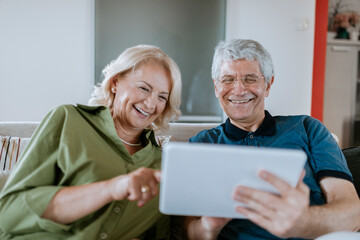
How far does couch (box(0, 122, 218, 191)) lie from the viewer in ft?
5.21

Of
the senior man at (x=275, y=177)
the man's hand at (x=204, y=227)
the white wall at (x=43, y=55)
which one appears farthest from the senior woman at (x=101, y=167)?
the white wall at (x=43, y=55)

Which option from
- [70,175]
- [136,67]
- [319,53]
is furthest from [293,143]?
[319,53]

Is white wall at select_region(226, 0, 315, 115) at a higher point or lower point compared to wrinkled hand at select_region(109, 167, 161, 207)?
higher

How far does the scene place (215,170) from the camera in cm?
70

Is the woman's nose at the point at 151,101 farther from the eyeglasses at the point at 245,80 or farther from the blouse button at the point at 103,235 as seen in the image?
the blouse button at the point at 103,235

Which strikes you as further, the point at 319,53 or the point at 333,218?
the point at 319,53

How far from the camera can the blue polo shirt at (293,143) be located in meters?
1.20

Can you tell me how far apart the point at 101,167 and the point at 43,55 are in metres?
2.21

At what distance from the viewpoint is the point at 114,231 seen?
3.64ft

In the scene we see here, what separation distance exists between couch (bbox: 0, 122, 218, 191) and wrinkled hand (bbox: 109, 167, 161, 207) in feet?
2.58

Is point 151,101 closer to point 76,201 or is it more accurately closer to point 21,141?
point 76,201

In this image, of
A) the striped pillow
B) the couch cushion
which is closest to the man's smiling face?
the couch cushion

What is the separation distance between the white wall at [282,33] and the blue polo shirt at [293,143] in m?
1.83

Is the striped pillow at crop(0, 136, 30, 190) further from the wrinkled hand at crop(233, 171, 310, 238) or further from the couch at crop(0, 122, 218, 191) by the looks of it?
the wrinkled hand at crop(233, 171, 310, 238)
